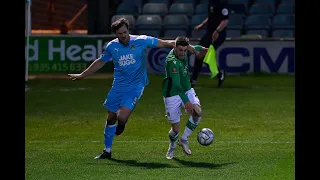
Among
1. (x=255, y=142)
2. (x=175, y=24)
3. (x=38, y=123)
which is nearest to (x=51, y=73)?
(x=175, y=24)

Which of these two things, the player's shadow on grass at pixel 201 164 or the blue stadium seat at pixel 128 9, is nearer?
the player's shadow on grass at pixel 201 164

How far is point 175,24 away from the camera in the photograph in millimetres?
29953

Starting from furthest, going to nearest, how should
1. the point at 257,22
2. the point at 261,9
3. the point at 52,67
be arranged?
the point at 261,9
the point at 257,22
the point at 52,67

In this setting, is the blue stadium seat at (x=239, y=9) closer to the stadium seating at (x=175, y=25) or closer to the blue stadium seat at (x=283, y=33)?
the blue stadium seat at (x=283, y=33)

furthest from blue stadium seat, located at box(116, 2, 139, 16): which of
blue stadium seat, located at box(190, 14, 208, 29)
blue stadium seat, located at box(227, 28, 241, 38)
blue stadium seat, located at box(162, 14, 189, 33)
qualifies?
blue stadium seat, located at box(227, 28, 241, 38)

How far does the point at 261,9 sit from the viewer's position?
30.4m

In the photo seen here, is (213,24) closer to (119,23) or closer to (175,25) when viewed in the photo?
(175,25)

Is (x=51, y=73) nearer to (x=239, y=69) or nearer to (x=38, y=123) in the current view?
(x=239, y=69)

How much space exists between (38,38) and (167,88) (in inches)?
638

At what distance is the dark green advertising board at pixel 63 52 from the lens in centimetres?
2722

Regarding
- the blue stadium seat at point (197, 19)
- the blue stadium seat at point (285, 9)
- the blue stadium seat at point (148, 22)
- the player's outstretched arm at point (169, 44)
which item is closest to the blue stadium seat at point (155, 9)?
the blue stadium seat at point (148, 22)

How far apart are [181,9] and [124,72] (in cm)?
1921

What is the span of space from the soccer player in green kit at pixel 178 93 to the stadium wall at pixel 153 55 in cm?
1457

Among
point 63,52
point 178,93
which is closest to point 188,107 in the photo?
point 178,93
